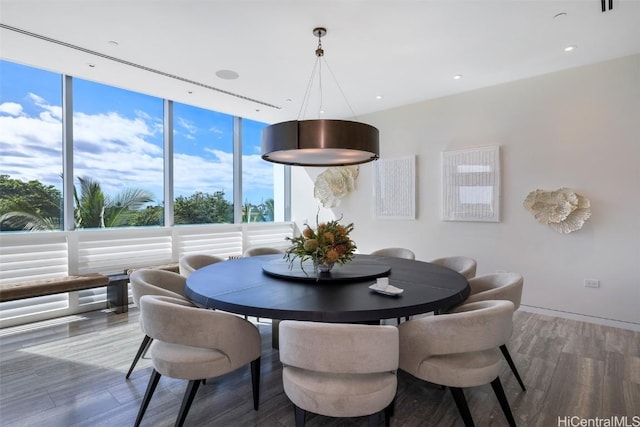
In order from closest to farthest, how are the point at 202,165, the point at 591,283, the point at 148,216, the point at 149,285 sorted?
the point at 149,285
the point at 591,283
the point at 148,216
the point at 202,165

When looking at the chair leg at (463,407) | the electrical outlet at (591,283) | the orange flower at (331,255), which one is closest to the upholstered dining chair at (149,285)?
the orange flower at (331,255)

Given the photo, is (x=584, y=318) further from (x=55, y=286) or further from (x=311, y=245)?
(x=55, y=286)

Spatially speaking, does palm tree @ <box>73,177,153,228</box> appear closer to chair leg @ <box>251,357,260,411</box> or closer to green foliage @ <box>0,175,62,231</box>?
green foliage @ <box>0,175,62,231</box>

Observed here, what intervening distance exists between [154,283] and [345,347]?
1.98 m

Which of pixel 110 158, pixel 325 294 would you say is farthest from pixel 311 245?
pixel 110 158

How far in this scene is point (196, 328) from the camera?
1.82 metres

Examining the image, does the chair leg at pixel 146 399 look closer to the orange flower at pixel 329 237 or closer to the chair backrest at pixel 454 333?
the orange flower at pixel 329 237

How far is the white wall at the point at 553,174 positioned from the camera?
359 cm

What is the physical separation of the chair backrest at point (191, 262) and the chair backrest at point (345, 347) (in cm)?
200

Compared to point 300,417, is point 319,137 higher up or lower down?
higher up

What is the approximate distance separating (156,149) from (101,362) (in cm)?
337

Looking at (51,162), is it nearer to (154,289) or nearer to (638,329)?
(154,289)

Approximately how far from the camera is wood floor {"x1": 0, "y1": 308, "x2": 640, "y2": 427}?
2098mm

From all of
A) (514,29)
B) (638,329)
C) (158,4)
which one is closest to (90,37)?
(158,4)
